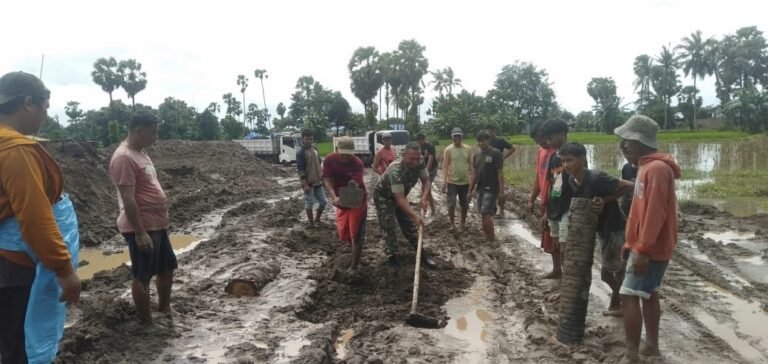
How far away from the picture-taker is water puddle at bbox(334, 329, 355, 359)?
13.3 feet

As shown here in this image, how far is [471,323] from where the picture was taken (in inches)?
186

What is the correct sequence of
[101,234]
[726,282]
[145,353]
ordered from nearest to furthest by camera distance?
[145,353]
[726,282]
[101,234]

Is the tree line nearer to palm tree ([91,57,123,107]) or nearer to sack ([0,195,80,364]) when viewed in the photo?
palm tree ([91,57,123,107])

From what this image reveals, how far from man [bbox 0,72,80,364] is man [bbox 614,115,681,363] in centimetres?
317

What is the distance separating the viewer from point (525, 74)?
74938mm

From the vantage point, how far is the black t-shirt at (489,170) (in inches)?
299

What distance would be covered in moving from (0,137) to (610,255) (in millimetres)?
4115

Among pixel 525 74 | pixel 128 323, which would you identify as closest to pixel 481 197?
pixel 128 323

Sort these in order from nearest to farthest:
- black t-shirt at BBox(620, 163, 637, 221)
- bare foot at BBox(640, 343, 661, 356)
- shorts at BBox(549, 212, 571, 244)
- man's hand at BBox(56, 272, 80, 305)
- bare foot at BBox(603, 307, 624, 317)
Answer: man's hand at BBox(56, 272, 80, 305), bare foot at BBox(640, 343, 661, 356), bare foot at BBox(603, 307, 624, 317), black t-shirt at BBox(620, 163, 637, 221), shorts at BBox(549, 212, 571, 244)

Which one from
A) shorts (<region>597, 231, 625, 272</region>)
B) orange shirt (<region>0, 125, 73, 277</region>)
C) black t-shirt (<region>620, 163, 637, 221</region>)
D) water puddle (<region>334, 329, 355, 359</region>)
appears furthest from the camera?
black t-shirt (<region>620, 163, 637, 221</region>)

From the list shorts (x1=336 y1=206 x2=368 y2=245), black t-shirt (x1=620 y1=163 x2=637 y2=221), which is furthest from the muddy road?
black t-shirt (x1=620 y1=163 x2=637 y2=221)

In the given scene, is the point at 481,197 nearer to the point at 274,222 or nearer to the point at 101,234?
the point at 274,222

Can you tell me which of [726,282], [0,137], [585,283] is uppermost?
[0,137]

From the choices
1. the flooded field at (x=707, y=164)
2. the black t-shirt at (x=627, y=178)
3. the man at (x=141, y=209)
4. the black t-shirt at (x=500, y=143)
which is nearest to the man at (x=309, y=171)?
the black t-shirt at (x=500, y=143)
